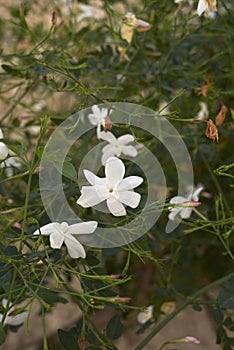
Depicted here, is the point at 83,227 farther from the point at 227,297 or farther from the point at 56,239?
the point at 227,297

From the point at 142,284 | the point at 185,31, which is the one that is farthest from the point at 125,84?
the point at 142,284

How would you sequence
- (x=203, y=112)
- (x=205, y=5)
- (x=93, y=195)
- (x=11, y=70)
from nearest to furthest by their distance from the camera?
(x=93, y=195)
(x=205, y=5)
(x=11, y=70)
(x=203, y=112)

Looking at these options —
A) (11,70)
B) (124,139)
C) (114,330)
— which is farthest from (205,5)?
(114,330)

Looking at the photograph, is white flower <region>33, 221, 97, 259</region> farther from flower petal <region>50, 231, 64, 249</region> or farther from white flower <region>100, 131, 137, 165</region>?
white flower <region>100, 131, 137, 165</region>

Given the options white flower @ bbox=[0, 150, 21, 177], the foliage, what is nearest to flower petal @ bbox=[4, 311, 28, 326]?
the foliage

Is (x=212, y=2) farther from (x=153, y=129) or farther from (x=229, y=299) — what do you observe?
(x=229, y=299)

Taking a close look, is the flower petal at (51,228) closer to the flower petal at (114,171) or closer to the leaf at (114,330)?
the flower petal at (114,171)
